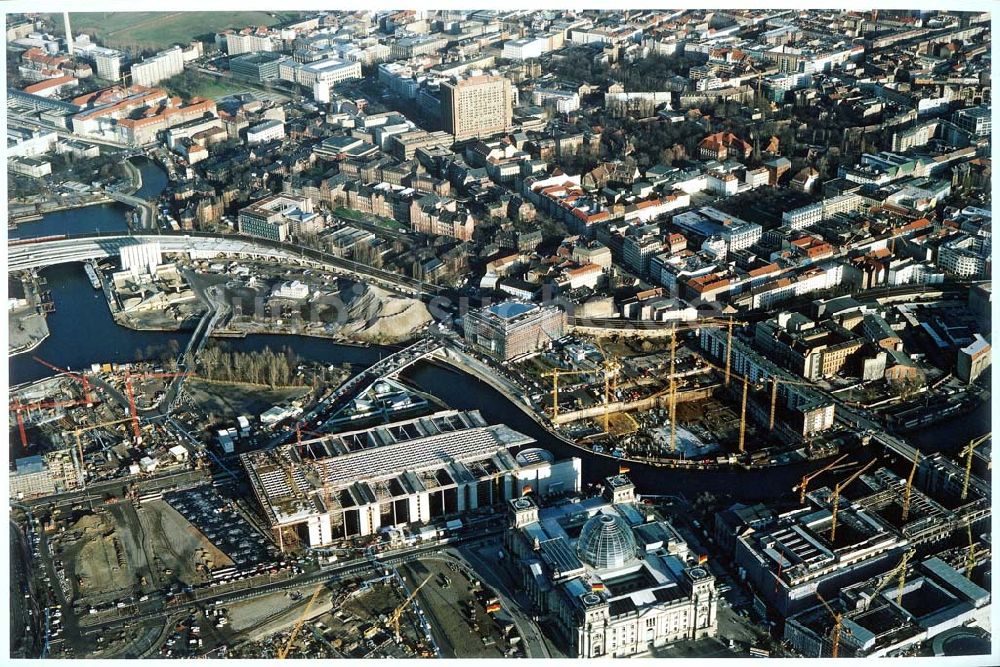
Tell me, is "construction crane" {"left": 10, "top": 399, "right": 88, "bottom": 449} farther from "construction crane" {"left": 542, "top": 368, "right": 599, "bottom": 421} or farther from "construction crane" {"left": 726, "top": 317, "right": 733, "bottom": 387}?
"construction crane" {"left": 726, "top": 317, "right": 733, "bottom": 387}

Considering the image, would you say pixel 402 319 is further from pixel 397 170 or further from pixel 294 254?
pixel 397 170

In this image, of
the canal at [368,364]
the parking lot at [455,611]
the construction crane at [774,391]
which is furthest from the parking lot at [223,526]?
the construction crane at [774,391]

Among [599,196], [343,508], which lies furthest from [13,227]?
[343,508]

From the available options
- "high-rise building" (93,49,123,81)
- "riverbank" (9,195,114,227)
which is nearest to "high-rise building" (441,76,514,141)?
"riverbank" (9,195,114,227)

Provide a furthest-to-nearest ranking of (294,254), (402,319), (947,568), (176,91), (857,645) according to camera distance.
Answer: (176,91) < (294,254) < (402,319) < (947,568) < (857,645)

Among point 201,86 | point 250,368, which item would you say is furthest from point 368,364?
point 201,86

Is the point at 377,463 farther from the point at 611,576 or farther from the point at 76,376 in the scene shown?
the point at 76,376
